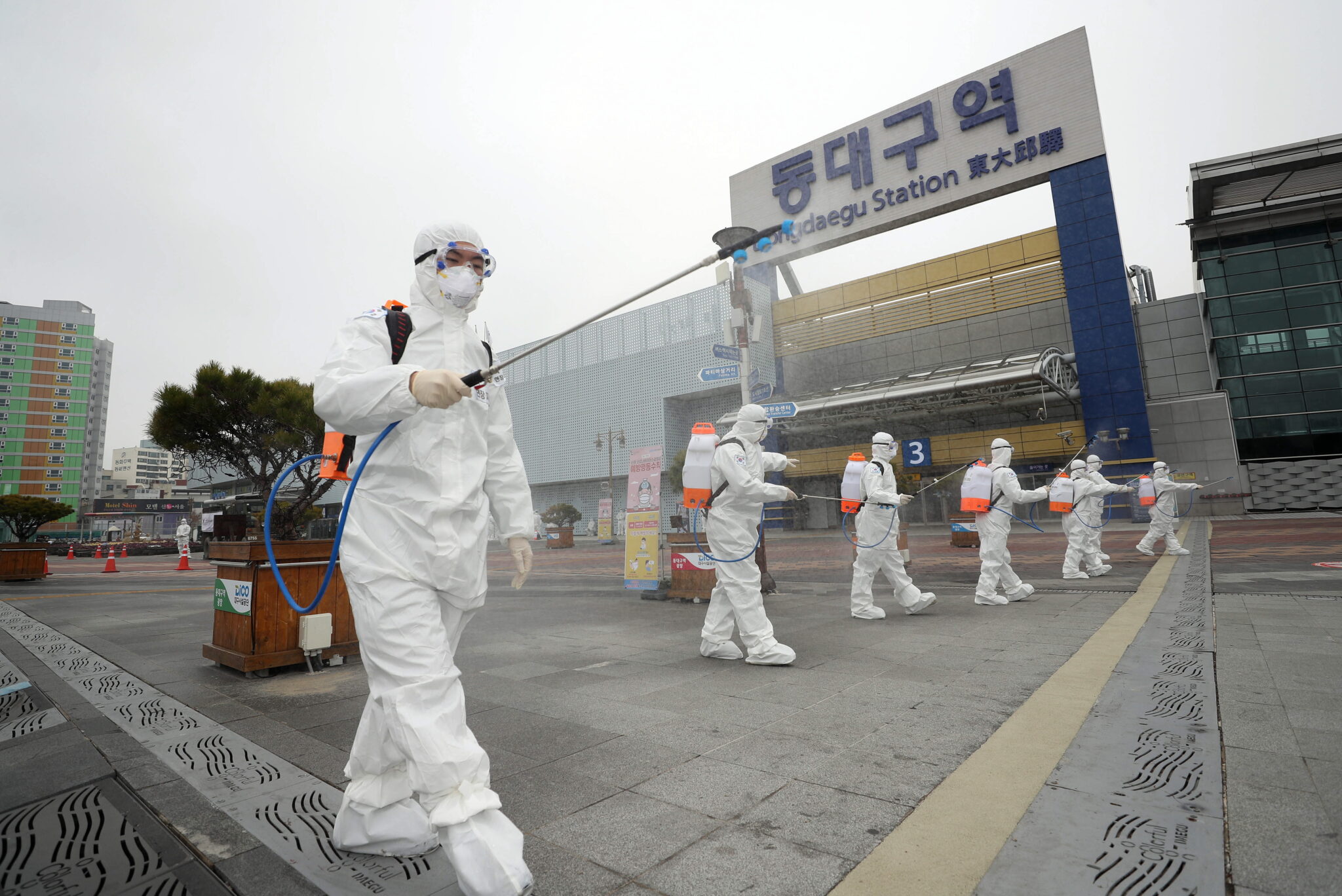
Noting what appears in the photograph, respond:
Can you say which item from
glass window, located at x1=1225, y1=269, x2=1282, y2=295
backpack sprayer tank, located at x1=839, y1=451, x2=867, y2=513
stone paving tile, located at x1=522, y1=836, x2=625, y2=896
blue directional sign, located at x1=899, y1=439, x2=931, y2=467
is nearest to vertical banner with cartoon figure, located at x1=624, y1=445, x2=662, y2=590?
backpack sprayer tank, located at x1=839, y1=451, x2=867, y2=513

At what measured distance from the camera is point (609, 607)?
8203 mm

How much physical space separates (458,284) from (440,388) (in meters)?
0.60

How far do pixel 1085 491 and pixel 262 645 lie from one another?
33.9 ft

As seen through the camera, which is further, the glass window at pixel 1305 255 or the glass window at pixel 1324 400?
the glass window at pixel 1305 255

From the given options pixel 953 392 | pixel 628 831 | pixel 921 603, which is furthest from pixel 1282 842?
pixel 953 392

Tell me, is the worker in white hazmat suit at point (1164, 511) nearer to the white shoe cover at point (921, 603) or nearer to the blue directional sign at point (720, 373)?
the white shoe cover at point (921, 603)

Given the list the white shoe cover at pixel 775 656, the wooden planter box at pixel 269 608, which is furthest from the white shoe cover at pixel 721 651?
the wooden planter box at pixel 269 608

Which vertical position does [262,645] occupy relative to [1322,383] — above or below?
below

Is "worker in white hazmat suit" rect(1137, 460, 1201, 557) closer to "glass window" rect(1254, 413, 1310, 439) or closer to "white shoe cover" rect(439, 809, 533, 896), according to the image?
"white shoe cover" rect(439, 809, 533, 896)

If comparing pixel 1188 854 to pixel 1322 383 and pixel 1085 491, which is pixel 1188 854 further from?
pixel 1322 383

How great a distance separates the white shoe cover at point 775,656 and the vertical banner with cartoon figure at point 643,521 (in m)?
4.34

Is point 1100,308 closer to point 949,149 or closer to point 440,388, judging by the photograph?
point 949,149

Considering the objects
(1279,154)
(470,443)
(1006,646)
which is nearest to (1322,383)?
(1279,154)

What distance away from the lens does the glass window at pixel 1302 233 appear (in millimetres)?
25953
